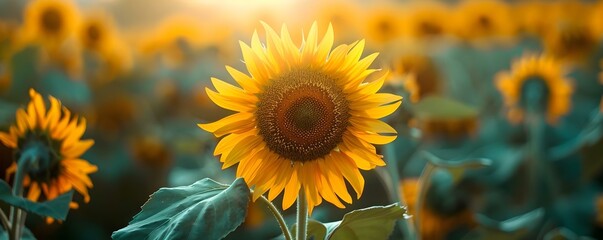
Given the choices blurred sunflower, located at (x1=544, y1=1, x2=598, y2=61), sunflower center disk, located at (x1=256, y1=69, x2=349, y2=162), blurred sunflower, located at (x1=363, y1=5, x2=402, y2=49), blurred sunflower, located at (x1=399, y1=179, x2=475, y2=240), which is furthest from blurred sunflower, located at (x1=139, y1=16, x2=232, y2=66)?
sunflower center disk, located at (x1=256, y1=69, x2=349, y2=162)

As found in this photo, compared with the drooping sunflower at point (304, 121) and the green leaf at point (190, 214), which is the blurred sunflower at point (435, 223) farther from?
the green leaf at point (190, 214)

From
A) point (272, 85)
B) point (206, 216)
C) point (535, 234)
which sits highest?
point (272, 85)

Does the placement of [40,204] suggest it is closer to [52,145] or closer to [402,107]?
[52,145]

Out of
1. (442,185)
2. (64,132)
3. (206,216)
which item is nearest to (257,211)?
(442,185)

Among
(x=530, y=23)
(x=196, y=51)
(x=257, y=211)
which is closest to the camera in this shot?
(x=257, y=211)

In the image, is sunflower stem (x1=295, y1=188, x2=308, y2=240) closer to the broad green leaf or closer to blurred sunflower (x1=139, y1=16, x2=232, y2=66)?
the broad green leaf

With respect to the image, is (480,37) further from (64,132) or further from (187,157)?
(64,132)

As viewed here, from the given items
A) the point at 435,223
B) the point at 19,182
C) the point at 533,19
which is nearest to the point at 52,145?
the point at 19,182
